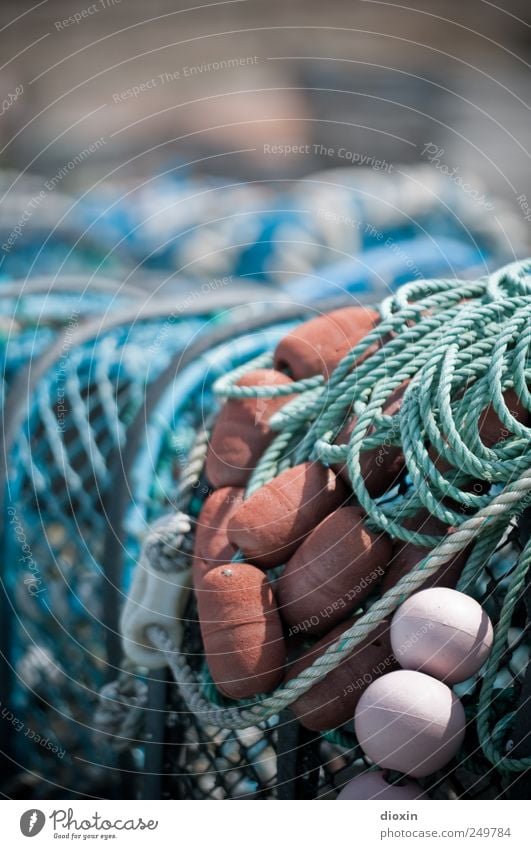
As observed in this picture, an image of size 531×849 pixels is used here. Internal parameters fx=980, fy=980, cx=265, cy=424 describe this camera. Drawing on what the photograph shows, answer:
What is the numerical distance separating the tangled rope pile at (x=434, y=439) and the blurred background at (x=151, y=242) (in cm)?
25

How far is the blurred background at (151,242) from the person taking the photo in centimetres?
125

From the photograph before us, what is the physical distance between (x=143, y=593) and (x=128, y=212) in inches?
67.3

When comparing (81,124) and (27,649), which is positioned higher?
(81,124)

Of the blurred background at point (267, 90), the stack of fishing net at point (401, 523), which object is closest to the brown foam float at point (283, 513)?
the stack of fishing net at point (401, 523)

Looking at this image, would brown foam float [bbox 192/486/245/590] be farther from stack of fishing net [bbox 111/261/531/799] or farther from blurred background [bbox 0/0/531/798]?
blurred background [bbox 0/0/531/798]

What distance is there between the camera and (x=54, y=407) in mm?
1299

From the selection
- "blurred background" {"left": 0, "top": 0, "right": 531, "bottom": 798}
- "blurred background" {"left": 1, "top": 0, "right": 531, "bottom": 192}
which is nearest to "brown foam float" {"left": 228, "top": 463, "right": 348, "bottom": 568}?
"blurred background" {"left": 0, "top": 0, "right": 531, "bottom": 798}

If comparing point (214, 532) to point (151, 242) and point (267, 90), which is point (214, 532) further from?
point (267, 90)

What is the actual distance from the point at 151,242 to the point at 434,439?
6.73 ft

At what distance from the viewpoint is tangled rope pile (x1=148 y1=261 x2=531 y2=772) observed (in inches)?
30.2

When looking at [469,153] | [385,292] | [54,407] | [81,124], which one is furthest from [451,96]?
[54,407]

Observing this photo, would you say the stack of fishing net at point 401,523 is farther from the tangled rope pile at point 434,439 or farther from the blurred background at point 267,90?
the blurred background at point 267,90

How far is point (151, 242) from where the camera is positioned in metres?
2.72

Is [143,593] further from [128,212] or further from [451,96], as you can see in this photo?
[451,96]
